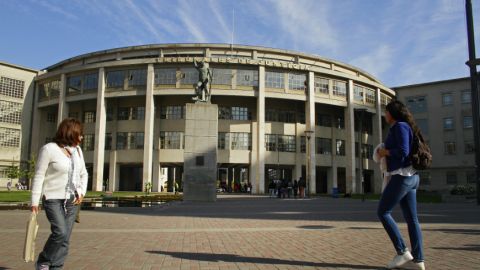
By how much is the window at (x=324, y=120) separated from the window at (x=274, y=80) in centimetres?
808

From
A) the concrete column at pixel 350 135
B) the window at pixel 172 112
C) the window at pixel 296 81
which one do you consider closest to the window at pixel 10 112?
the window at pixel 172 112

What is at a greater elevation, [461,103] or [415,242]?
[461,103]

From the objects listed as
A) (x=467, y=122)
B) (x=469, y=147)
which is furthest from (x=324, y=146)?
(x=467, y=122)

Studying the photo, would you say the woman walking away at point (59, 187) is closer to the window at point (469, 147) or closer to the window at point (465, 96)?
the window at point (469, 147)

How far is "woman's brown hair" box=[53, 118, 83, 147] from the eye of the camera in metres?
4.71

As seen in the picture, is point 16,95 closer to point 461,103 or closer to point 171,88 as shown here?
point 171,88

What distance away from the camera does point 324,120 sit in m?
56.0

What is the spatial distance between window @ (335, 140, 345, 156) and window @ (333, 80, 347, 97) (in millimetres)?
6531

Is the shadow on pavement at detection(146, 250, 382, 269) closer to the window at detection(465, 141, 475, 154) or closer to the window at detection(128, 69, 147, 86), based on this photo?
the window at detection(128, 69, 147, 86)

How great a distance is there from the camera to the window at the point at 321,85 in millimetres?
52719

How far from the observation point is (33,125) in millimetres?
57969

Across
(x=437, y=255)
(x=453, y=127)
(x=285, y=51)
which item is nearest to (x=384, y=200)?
(x=437, y=255)

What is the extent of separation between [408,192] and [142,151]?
1884 inches

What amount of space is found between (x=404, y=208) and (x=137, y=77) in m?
48.2
